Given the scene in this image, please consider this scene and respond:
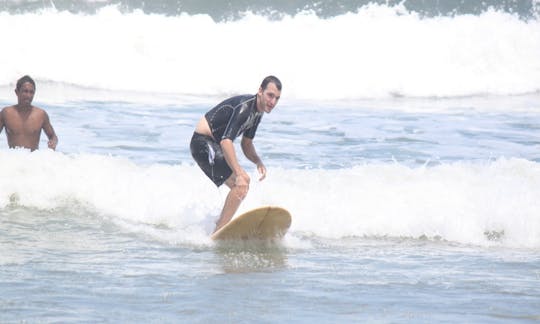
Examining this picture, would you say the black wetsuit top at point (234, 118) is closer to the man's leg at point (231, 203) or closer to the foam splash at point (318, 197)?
the man's leg at point (231, 203)

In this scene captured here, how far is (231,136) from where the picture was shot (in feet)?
24.6

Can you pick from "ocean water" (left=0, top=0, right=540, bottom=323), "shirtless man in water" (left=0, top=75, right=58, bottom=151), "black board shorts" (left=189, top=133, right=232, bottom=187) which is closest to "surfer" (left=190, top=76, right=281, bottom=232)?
"black board shorts" (left=189, top=133, right=232, bottom=187)

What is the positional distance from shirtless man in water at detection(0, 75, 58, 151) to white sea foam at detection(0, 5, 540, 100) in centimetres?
899

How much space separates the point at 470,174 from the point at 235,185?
3701mm

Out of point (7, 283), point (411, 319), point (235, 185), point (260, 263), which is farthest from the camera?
point (235, 185)

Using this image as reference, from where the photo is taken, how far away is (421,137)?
1423cm

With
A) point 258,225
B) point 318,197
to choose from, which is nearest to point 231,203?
point 258,225

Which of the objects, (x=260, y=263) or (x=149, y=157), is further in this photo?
(x=149, y=157)

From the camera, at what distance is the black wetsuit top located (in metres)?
7.52

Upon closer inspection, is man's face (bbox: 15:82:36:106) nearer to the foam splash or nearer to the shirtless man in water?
the shirtless man in water

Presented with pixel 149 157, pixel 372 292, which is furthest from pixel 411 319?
pixel 149 157

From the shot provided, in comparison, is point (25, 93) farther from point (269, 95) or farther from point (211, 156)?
point (269, 95)

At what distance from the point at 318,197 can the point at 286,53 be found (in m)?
13.0

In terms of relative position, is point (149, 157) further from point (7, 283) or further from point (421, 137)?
point (7, 283)
